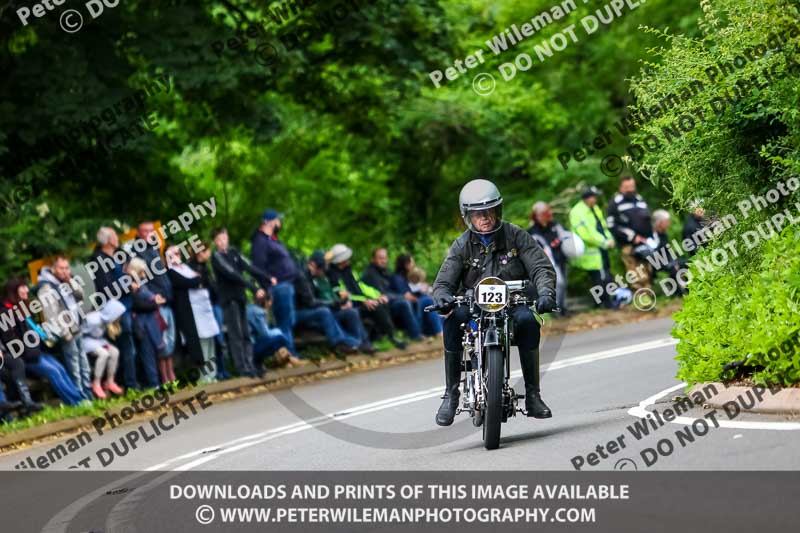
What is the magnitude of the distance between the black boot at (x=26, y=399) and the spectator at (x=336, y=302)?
570 cm

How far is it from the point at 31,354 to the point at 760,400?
876 cm

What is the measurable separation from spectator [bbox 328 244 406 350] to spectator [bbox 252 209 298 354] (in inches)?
53.6

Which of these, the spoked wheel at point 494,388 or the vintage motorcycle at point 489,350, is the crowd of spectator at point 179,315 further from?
the spoked wheel at point 494,388

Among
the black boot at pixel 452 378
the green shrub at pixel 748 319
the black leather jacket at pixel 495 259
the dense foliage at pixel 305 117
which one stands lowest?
the green shrub at pixel 748 319

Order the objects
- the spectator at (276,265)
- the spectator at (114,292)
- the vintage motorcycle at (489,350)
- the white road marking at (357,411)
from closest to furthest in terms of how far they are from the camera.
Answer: the vintage motorcycle at (489,350), the white road marking at (357,411), the spectator at (114,292), the spectator at (276,265)

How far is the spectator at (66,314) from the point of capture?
16.8 metres

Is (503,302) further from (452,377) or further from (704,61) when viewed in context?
(704,61)

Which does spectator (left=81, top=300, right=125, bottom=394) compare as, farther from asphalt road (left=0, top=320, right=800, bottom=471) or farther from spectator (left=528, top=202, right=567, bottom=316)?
spectator (left=528, top=202, right=567, bottom=316)

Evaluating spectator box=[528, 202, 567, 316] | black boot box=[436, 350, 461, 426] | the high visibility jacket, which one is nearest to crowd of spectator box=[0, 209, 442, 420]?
spectator box=[528, 202, 567, 316]

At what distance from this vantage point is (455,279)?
11547 mm

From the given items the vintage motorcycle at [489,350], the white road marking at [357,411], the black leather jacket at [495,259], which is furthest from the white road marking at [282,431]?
the black leather jacket at [495,259]

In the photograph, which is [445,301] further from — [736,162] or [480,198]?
[736,162]
